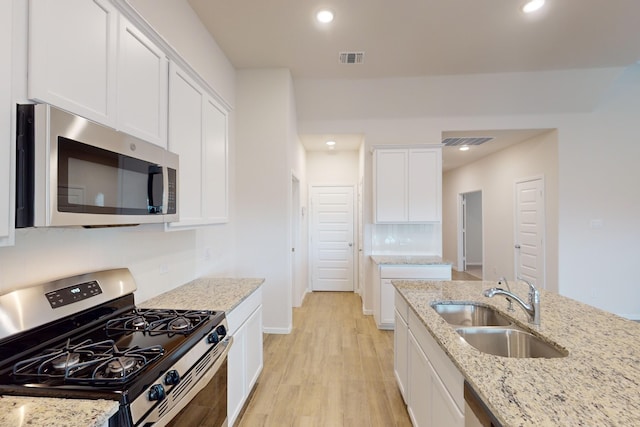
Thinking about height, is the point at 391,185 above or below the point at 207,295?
above

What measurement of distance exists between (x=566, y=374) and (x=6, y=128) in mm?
2007

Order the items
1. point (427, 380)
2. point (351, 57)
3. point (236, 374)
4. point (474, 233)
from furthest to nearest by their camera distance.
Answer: point (474, 233) → point (351, 57) → point (236, 374) → point (427, 380)

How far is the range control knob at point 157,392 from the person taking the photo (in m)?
0.99

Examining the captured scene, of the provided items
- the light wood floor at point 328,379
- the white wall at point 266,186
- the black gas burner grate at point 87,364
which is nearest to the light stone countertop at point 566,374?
the light wood floor at point 328,379

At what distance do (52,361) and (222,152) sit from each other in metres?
1.75

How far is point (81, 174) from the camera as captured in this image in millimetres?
1061

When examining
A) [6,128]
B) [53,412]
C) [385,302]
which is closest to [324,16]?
[6,128]

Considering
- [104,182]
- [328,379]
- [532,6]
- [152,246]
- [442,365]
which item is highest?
[532,6]

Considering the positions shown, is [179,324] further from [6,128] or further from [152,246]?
[6,128]

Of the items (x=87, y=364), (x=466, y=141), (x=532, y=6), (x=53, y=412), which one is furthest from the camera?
(x=466, y=141)

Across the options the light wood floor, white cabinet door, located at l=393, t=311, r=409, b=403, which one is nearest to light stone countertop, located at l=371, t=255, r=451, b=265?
the light wood floor

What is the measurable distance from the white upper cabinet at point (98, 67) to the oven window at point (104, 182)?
5.9 inches

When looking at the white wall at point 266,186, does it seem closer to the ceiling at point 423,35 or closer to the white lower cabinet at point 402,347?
the ceiling at point 423,35

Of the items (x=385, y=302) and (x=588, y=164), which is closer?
(x=385, y=302)
